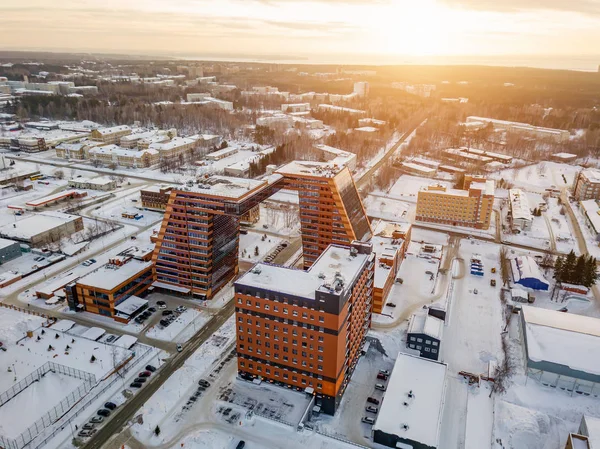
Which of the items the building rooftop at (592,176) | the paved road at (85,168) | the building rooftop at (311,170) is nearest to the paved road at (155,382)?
the building rooftop at (311,170)

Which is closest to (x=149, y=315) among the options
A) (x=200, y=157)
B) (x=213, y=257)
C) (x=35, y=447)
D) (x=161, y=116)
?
(x=213, y=257)

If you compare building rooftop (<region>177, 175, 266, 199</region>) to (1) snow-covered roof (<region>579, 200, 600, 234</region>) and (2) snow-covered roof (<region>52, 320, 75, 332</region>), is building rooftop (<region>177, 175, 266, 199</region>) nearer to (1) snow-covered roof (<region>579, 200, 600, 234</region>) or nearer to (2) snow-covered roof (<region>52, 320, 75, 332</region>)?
(2) snow-covered roof (<region>52, 320, 75, 332</region>)

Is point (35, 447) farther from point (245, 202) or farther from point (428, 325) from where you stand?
point (428, 325)

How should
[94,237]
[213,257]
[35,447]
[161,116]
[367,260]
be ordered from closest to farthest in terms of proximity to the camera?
[35,447]
[367,260]
[213,257]
[94,237]
[161,116]

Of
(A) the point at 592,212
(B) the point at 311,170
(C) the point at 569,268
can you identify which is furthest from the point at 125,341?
(A) the point at 592,212

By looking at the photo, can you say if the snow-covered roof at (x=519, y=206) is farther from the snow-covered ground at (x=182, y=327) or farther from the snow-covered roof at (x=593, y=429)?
the snow-covered ground at (x=182, y=327)

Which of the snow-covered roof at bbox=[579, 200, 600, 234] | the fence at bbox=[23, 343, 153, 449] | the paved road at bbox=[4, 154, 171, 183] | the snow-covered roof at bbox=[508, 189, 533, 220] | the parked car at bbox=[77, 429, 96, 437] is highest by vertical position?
the snow-covered roof at bbox=[508, 189, 533, 220]

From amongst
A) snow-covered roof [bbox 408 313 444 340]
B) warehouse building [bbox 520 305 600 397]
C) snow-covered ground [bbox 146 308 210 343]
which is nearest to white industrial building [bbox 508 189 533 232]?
warehouse building [bbox 520 305 600 397]
